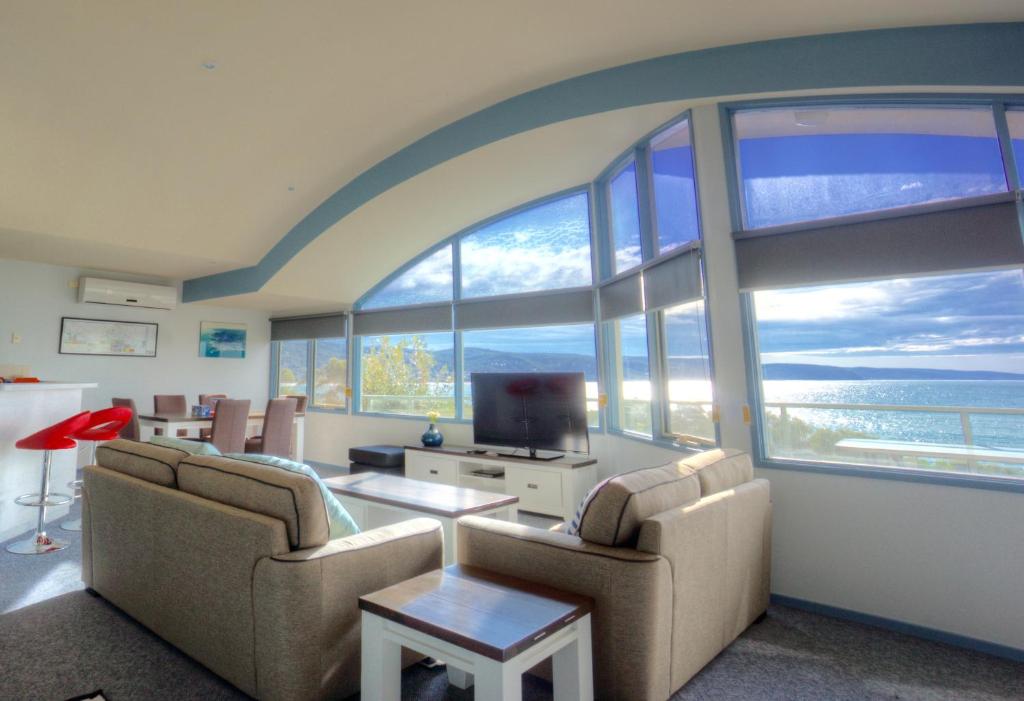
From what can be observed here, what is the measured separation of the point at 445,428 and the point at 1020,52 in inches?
200

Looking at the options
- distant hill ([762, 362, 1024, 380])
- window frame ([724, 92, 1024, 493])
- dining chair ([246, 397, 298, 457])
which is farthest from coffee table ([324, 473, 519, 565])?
dining chair ([246, 397, 298, 457])

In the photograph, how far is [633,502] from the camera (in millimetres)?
1746

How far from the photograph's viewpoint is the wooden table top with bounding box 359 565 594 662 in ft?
4.27

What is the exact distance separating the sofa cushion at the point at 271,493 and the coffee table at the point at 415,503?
3.08ft

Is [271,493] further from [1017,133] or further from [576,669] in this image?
[1017,133]

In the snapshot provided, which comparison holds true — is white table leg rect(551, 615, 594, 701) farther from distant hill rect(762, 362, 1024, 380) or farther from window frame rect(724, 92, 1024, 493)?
distant hill rect(762, 362, 1024, 380)

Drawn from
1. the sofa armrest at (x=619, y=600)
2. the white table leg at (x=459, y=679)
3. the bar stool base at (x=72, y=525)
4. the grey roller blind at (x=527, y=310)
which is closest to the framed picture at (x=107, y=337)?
the bar stool base at (x=72, y=525)

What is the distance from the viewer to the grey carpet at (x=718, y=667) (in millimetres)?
1865

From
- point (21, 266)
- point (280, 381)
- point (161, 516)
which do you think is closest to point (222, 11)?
point (161, 516)

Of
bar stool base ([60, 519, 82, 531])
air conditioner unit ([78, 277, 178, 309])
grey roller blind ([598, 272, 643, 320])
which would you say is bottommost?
bar stool base ([60, 519, 82, 531])

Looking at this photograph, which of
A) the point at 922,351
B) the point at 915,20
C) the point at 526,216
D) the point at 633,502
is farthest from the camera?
the point at 526,216

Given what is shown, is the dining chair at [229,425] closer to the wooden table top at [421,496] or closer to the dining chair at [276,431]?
the dining chair at [276,431]

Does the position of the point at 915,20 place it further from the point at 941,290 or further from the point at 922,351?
the point at 922,351

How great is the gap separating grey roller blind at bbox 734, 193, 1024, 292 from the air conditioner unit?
685 cm
